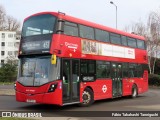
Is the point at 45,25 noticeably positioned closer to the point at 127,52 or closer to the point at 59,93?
the point at 59,93

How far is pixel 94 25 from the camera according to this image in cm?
1908

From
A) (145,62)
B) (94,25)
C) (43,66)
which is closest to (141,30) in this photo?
(145,62)

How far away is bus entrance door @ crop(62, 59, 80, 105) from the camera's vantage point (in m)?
15.8

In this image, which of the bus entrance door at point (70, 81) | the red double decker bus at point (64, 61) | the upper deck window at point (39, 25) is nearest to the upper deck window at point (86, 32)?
the red double decker bus at point (64, 61)

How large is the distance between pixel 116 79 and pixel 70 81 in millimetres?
5486

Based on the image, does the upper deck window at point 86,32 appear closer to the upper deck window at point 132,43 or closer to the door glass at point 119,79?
the door glass at point 119,79

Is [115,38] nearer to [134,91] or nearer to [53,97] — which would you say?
[134,91]

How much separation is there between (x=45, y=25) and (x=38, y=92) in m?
3.14

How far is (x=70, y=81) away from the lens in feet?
53.4

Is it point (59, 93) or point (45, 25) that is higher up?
point (45, 25)

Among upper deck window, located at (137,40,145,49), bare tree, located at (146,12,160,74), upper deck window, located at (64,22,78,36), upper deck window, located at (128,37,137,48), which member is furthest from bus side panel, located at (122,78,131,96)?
bare tree, located at (146,12,160,74)

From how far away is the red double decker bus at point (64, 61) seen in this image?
15.4 meters

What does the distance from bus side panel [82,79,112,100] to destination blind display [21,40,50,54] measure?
9.77 ft

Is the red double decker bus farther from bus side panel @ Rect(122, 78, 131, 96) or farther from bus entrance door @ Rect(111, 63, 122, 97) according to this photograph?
bus side panel @ Rect(122, 78, 131, 96)
